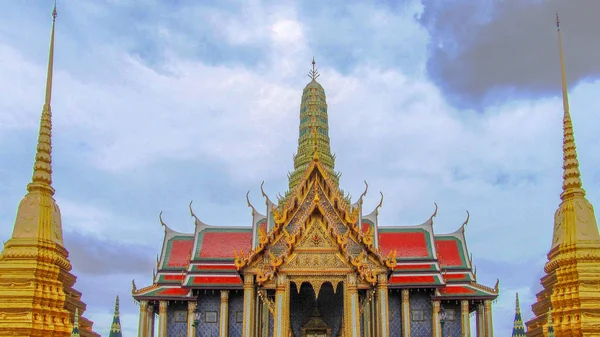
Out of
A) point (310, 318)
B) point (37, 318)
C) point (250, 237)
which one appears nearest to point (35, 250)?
point (37, 318)

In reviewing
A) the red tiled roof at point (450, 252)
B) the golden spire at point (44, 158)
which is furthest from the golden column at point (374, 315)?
the golden spire at point (44, 158)

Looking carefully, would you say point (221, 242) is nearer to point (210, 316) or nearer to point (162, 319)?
point (210, 316)

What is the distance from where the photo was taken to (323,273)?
24.2 metres

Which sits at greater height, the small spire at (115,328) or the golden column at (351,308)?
the golden column at (351,308)

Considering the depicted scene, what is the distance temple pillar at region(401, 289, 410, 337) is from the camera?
97.1 ft

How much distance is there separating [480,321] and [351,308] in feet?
30.3

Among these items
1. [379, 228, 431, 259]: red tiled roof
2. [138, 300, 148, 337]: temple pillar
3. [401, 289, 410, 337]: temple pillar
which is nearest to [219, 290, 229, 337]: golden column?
[138, 300, 148, 337]: temple pillar

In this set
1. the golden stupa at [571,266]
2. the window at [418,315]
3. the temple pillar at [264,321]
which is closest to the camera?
the golden stupa at [571,266]

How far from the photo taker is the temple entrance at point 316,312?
88.5 feet

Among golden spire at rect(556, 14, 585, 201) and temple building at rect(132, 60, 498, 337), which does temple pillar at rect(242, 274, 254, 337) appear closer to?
temple building at rect(132, 60, 498, 337)

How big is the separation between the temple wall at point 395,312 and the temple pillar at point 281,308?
Result: 758cm

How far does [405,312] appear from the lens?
29.8 meters

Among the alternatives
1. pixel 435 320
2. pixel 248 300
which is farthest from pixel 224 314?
pixel 435 320

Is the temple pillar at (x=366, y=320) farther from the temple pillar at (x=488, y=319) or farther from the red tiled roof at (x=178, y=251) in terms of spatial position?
the red tiled roof at (x=178, y=251)
